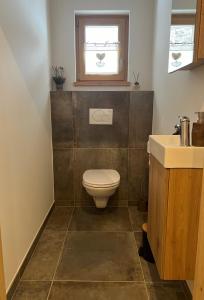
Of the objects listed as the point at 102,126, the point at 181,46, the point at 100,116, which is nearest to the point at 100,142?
the point at 102,126

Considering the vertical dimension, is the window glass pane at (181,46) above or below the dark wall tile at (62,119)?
above

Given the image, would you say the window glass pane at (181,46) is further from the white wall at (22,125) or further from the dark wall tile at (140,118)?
the white wall at (22,125)

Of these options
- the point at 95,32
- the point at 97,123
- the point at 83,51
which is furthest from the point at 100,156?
the point at 95,32

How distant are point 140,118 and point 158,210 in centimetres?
163

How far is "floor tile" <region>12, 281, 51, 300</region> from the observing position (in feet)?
5.06

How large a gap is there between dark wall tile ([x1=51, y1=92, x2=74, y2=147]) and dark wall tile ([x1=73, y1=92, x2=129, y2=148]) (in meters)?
0.07

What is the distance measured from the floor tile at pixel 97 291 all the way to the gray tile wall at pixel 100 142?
1314mm

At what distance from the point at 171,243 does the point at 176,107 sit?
1.06 metres

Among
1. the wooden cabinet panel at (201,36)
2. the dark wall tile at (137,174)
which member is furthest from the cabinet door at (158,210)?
the dark wall tile at (137,174)

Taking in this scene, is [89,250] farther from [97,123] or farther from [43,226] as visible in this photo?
[97,123]

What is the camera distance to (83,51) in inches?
115

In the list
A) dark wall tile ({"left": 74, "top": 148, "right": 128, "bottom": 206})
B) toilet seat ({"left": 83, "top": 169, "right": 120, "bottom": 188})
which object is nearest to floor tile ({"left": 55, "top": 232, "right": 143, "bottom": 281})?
toilet seat ({"left": 83, "top": 169, "right": 120, "bottom": 188})

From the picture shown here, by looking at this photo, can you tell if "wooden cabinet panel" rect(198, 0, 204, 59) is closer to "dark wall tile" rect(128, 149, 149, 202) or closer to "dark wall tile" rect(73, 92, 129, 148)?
"dark wall tile" rect(73, 92, 129, 148)

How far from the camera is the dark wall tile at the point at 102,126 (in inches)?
106
